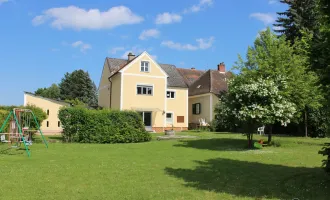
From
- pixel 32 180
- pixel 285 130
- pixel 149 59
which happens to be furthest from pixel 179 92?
pixel 32 180

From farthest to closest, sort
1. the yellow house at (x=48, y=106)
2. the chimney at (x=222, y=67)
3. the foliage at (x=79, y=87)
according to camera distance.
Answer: the foliage at (x=79, y=87) < the chimney at (x=222, y=67) < the yellow house at (x=48, y=106)

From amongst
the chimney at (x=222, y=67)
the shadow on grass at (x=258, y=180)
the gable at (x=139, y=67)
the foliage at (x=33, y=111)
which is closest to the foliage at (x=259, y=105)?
the shadow on grass at (x=258, y=180)

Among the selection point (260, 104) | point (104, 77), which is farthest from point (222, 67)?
point (260, 104)

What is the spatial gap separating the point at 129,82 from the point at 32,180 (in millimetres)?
28124

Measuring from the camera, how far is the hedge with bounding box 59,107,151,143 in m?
23.2

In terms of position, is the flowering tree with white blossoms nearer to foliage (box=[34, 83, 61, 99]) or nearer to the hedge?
the hedge

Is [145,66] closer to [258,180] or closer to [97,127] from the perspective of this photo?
[97,127]

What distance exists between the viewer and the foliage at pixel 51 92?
8293 cm

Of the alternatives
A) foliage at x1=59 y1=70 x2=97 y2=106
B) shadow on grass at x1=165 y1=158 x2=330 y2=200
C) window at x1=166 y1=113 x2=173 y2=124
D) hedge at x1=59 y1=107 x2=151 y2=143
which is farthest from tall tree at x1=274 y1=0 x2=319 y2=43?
foliage at x1=59 y1=70 x2=97 y2=106

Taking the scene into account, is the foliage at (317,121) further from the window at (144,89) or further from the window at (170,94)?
the window at (144,89)

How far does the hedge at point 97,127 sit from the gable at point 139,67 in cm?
1361

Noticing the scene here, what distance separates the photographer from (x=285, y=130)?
32.1 metres

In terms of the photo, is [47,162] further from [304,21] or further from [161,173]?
[304,21]

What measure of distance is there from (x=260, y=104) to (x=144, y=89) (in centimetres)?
2183
